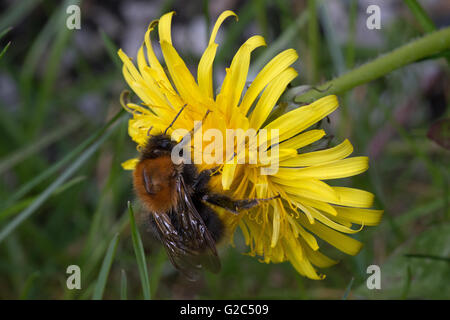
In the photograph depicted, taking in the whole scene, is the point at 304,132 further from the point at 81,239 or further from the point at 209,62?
the point at 81,239

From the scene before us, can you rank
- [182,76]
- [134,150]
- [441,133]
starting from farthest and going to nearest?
[134,150]
[441,133]
[182,76]

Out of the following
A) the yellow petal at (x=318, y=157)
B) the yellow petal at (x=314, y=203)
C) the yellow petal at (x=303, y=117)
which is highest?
the yellow petal at (x=303, y=117)

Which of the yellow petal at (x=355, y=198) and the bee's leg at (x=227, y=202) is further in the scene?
the bee's leg at (x=227, y=202)

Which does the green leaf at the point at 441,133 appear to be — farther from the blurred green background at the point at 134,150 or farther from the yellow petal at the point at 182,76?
the yellow petal at the point at 182,76

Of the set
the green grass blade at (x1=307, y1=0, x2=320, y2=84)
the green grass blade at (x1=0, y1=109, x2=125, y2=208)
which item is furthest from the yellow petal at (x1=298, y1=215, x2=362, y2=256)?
the green grass blade at (x1=307, y1=0, x2=320, y2=84)

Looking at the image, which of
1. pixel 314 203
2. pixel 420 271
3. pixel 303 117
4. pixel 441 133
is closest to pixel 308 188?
pixel 314 203

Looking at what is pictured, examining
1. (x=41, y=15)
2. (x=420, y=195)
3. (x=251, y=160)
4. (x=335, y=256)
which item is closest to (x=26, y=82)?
(x=41, y=15)

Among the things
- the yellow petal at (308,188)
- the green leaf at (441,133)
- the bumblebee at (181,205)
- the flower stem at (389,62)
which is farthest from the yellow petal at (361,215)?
the green leaf at (441,133)

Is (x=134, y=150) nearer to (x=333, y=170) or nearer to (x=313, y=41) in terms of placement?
(x=313, y=41)
